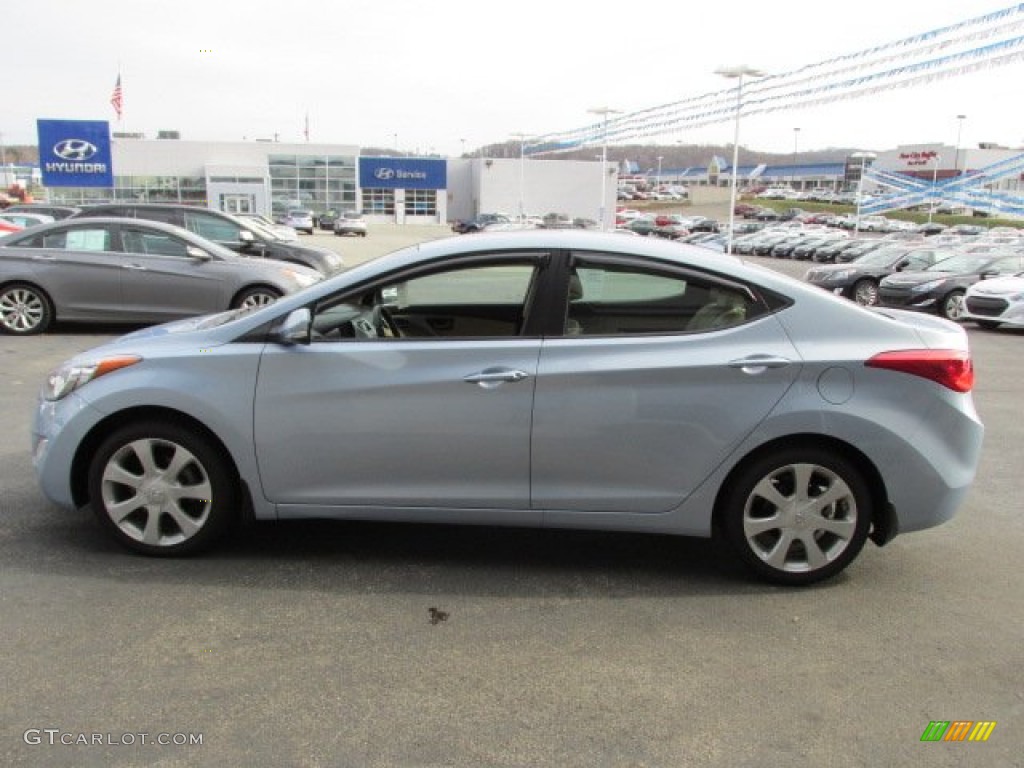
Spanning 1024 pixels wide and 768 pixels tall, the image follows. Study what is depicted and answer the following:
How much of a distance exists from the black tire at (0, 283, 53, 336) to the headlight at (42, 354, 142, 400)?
7632mm

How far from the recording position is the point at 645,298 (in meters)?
4.00

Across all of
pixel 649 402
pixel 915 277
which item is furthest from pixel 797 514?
pixel 915 277

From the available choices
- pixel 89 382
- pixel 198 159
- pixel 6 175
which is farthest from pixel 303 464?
pixel 6 175

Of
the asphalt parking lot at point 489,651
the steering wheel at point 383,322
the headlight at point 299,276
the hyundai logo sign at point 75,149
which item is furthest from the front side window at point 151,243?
the hyundai logo sign at point 75,149

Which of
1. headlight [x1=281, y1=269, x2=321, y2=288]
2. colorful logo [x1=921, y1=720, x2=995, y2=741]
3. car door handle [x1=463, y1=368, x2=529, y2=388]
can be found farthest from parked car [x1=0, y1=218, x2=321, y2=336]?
colorful logo [x1=921, y1=720, x2=995, y2=741]

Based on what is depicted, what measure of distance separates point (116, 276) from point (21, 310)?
1401 mm

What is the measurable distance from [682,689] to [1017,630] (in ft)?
5.27

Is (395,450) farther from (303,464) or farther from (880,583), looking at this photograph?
(880,583)

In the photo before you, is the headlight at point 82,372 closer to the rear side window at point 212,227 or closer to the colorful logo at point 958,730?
the colorful logo at point 958,730

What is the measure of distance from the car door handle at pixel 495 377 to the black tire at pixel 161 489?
4.12 ft

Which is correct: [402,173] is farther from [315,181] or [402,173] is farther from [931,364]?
[931,364]

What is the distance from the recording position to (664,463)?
382 centimetres

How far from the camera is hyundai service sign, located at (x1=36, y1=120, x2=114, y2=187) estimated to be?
146 feet

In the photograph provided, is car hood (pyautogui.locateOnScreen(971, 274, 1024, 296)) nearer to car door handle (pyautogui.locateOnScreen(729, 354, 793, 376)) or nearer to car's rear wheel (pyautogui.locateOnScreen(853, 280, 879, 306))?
car's rear wheel (pyautogui.locateOnScreen(853, 280, 879, 306))
